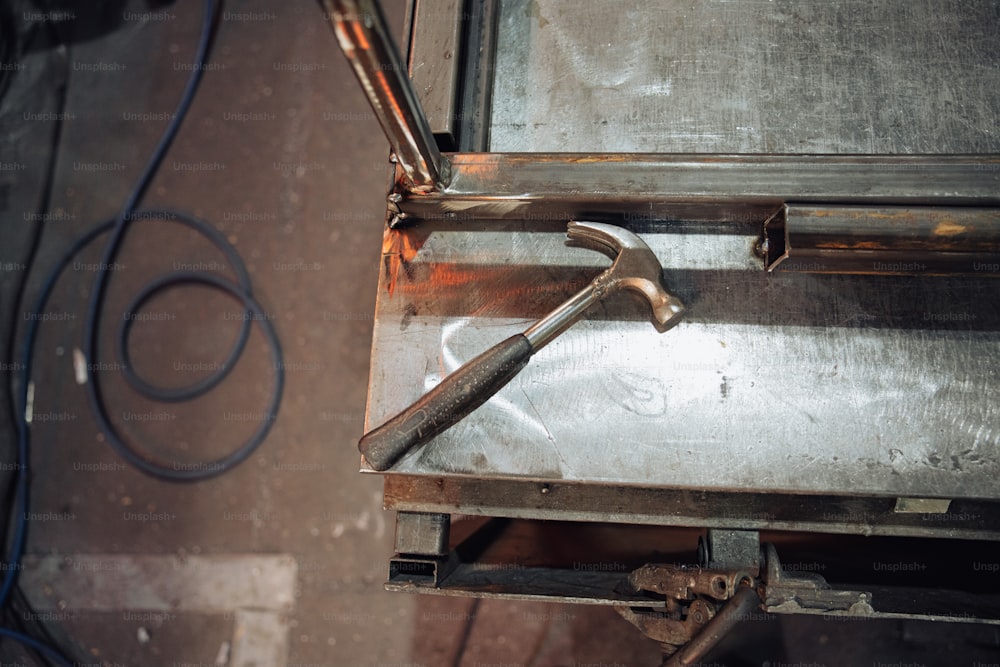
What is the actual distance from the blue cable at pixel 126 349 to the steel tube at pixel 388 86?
39.8 inches

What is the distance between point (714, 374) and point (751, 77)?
0.46m

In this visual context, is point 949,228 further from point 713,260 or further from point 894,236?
point 713,260

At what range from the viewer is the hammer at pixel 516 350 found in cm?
78

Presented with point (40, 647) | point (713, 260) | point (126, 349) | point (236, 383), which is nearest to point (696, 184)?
point (713, 260)

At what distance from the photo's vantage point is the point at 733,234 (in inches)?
35.6

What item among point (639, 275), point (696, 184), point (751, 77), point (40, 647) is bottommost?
point (40, 647)

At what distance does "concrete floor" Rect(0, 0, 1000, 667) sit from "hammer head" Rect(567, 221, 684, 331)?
36.8 inches

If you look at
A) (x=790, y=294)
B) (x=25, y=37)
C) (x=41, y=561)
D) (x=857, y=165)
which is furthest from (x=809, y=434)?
(x=25, y=37)

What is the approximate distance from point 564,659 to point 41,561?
53.3 inches

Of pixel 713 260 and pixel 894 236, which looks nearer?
pixel 894 236

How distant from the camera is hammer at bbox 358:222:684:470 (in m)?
0.78

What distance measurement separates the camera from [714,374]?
865 millimetres

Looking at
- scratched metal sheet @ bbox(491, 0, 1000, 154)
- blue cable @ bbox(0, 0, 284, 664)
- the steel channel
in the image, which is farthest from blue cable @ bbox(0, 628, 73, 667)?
scratched metal sheet @ bbox(491, 0, 1000, 154)

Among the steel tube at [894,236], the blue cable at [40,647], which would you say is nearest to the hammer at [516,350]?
the steel tube at [894,236]
